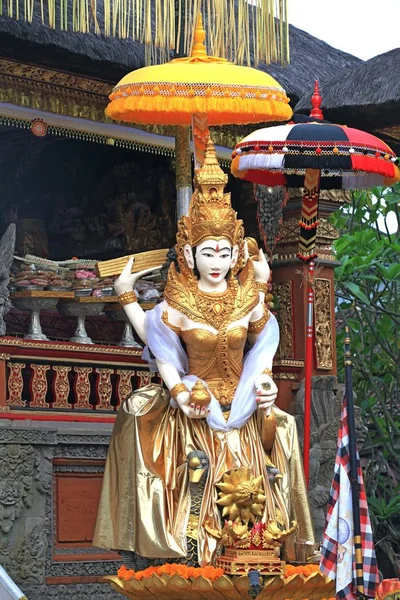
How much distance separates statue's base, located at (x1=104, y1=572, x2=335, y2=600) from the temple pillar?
5093mm

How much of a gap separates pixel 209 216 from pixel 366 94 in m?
4.87

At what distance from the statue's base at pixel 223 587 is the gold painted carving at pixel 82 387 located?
3203 millimetres

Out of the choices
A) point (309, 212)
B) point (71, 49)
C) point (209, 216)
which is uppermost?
point (71, 49)

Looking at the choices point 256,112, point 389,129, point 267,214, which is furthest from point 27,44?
point 389,129

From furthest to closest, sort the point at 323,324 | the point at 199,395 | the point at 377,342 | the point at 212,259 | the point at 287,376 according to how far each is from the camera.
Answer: the point at 377,342
the point at 323,324
the point at 287,376
the point at 212,259
the point at 199,395

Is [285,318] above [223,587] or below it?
above

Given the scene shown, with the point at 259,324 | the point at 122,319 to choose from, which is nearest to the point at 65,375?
the point at 122,319

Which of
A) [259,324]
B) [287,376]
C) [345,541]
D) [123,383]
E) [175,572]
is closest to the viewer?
[345,541]

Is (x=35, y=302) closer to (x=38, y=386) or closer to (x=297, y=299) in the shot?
(x=38, y=386)

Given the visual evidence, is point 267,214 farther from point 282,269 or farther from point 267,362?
point 267,362

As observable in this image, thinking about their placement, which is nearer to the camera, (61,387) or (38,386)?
(38,386)

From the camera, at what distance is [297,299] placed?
16.3 m

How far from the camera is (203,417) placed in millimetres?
11539

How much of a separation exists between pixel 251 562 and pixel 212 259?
2.18 m
